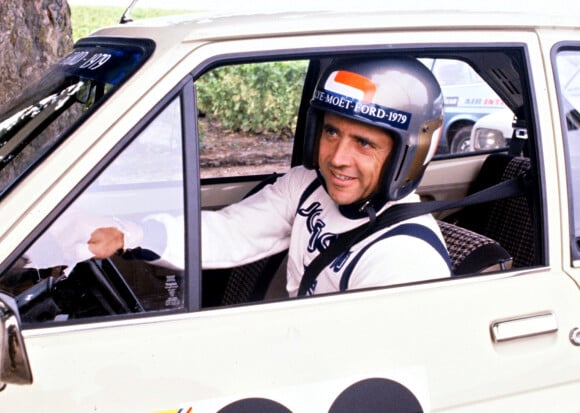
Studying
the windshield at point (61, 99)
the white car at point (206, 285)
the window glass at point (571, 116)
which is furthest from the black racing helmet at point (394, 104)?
the windshield at point (61, 99)

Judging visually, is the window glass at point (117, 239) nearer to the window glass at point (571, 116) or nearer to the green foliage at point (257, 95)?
the window glass at point (571, 116)

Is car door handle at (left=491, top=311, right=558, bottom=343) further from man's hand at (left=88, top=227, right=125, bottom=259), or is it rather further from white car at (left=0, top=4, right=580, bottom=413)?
man's hand at (left=88, top=227, right=125, bottom=259)

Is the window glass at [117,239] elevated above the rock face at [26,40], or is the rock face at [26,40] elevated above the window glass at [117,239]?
the rock face at [26,40]

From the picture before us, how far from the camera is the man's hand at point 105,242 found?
181cm

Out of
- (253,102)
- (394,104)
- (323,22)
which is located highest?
(323,22)

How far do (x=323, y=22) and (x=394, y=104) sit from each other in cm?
37

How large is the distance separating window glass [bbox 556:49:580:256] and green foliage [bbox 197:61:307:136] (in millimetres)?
7985

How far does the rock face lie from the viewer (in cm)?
383

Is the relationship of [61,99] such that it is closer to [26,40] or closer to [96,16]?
[26,40]

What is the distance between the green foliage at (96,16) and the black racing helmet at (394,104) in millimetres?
14659

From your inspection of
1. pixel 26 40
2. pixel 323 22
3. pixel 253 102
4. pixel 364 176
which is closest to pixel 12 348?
pixel 323 22

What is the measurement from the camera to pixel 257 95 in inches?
408

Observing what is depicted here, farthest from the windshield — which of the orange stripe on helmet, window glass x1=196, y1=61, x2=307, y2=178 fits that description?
window glass x1=196, y1=61, x2=307, y2=178

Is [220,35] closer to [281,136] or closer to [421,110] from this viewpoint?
[421,110]
